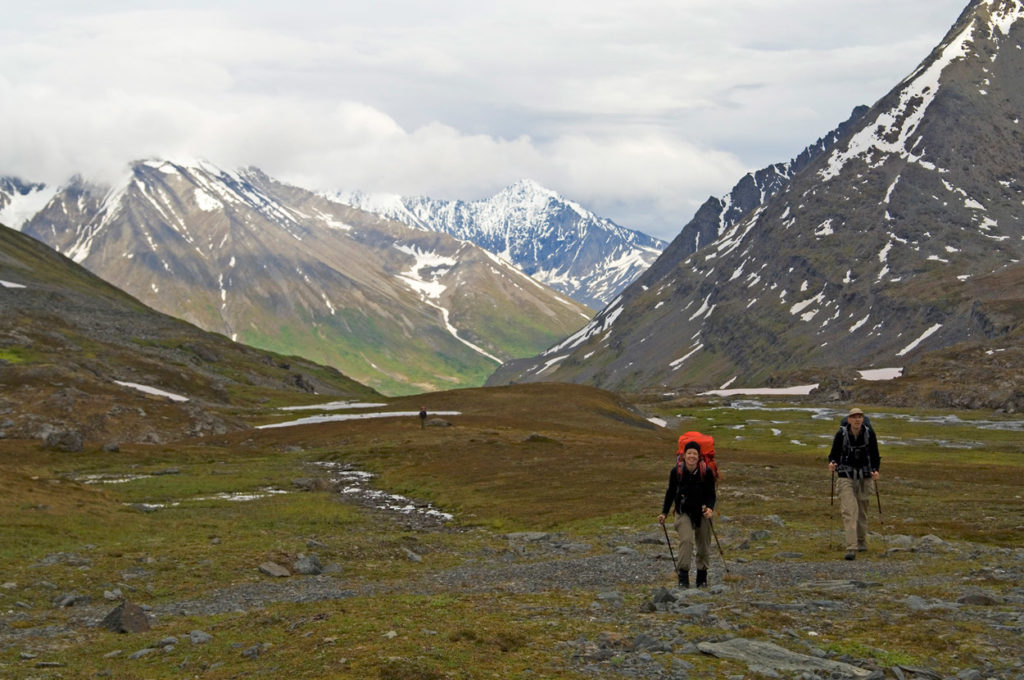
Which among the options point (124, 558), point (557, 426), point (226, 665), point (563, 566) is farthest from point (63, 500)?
point (557, 426)

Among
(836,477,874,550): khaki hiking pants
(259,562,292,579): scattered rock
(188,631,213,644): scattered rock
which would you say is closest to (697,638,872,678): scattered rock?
(188,631,213,644): scattered rock

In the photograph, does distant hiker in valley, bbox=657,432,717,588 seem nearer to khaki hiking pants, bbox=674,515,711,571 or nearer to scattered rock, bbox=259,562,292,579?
khaki hiking pants, bbox=674,515,711,571

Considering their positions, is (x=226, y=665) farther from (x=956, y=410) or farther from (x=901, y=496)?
(x=956, y=410)

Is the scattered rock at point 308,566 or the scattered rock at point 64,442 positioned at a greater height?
the scattered rock at point 308,566

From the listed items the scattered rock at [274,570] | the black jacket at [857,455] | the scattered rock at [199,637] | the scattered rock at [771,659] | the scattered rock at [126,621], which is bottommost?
the scattered rock at [274,570]

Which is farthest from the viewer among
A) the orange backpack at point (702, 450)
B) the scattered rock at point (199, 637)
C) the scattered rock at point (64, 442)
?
the scattered rock at point (64, 442)

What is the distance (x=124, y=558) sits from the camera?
34.9m

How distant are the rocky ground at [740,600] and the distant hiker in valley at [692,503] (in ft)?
3.10

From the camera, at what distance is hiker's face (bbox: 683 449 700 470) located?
26250 mm

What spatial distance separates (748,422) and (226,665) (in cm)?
15954

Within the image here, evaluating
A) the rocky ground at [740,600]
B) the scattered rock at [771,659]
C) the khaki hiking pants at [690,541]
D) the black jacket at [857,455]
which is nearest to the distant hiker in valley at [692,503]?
the khaki hiking pants at [690,541]

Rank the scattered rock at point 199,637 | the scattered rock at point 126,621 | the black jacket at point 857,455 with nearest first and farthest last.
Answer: the scattered rock at point 199,637 → the scattered rock at point 126,621 → the black jacket at point 857,455

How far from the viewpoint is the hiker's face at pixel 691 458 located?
26.2 meters

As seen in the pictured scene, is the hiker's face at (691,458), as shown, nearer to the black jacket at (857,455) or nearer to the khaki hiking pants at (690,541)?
the khaki hiking pants at (690,541)
